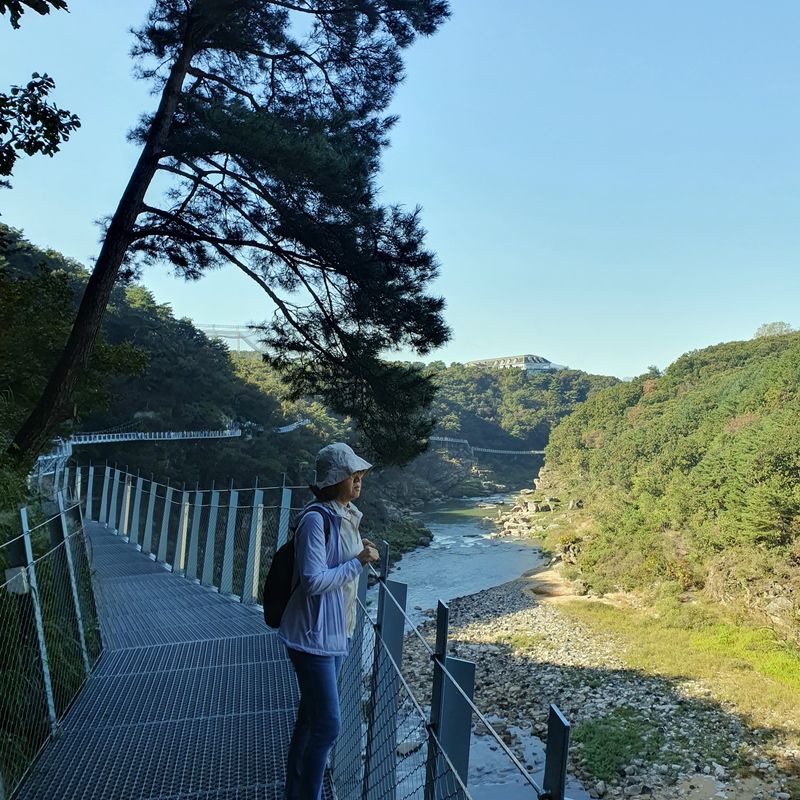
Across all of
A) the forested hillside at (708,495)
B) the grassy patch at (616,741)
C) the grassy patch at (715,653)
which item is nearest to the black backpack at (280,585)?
the grassy patch at (616,741)

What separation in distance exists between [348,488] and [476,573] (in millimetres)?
26923

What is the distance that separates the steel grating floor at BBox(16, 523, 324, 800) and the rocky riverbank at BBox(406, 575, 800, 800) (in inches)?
377

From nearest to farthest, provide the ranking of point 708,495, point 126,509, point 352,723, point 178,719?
point 352,723 → point 178,719 → point 126,509 → point 708,495

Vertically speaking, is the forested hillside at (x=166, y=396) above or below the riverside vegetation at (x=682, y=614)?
above

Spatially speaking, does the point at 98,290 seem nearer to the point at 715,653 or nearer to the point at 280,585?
the point at 280,585

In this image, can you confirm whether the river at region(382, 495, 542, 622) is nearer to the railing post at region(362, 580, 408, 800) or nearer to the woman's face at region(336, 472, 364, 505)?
the railing post at region(362, 580, 408, 800)

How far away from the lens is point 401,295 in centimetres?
566

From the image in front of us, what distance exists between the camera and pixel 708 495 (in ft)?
78.4

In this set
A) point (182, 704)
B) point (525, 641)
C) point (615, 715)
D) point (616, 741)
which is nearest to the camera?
point (182, 704)

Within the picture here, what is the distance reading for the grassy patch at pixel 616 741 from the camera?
37.6ft

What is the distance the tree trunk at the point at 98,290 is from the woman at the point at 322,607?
12.3 feet

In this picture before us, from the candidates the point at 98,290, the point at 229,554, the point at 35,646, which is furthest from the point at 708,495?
the point at 35,646

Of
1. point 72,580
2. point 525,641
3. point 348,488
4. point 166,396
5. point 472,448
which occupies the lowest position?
point 525,641

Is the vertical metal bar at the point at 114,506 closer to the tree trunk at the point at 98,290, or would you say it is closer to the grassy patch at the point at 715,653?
the tree trunk at the point at 98,290
